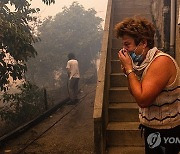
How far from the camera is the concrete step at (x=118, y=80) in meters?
5.91

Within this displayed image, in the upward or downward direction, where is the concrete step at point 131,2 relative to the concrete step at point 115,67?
upward

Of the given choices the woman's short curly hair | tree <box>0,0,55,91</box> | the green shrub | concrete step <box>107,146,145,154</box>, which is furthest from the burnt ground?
the woman's short curly hair

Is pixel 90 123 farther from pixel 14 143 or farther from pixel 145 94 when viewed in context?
pixel 145 94

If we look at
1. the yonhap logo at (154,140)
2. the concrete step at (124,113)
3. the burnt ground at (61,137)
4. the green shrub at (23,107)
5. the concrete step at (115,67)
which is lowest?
the burnt ground at (61,137)

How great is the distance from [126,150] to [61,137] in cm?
248

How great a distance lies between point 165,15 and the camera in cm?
620

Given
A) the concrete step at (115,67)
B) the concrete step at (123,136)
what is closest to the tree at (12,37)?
the concrete step at (115,67)

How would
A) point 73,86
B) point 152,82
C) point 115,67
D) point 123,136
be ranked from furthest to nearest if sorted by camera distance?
point 73,86
point 115,67
point 123,136
point 152,82

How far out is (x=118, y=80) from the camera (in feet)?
19.5

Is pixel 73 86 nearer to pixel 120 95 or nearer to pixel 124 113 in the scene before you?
pixel 120 95

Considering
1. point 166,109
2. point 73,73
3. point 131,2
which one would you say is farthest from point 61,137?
point 131,2

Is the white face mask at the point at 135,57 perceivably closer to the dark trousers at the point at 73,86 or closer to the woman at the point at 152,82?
the woman at the point at 152,82

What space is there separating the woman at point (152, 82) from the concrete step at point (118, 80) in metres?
3.67

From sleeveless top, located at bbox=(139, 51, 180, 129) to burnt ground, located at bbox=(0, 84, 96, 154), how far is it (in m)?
3.58
